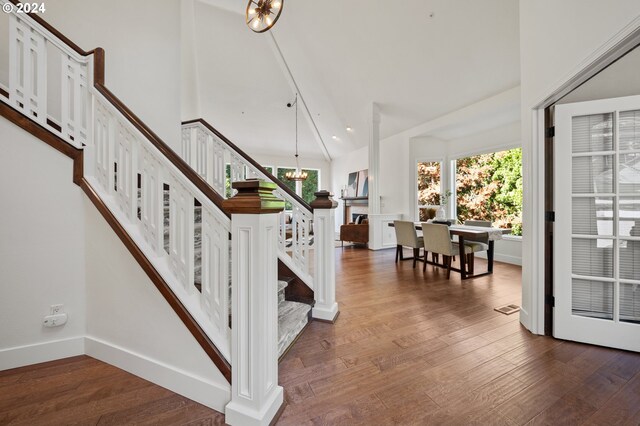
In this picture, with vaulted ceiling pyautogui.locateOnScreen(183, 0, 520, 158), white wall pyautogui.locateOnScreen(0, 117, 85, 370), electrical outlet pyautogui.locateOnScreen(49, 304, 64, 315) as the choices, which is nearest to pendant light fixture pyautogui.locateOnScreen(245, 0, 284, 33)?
vaulted ceiling pyautogui.locateOnScreen(183, 0, 520, 158)

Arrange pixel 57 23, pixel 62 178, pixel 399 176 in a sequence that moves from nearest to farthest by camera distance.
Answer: pixel 62 178, pixel 57 23, pixel 399 176

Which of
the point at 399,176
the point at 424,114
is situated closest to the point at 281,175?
the point at 399,176

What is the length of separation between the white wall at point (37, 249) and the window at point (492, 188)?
21.2ft

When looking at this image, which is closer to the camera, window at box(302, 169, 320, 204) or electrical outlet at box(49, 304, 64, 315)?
electrical outlet at box(49, 304, 64, 315)

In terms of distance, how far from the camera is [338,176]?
1034cm

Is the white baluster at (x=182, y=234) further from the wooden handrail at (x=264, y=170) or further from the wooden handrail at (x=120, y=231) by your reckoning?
the wooden handrail at (x=264, y=170)

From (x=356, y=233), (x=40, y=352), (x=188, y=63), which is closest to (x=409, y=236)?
(x=356, y=233)

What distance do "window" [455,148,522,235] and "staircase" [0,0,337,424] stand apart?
4870 millimetres

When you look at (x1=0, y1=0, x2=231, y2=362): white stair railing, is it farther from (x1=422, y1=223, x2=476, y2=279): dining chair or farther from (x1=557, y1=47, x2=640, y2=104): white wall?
(x1=422, y1=223, x2=476, y2=279): dining chair

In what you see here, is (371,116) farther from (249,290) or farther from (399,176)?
(249,290)

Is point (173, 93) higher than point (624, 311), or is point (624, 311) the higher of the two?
point (173, 93)

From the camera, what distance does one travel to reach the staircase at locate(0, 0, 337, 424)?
119 centimetres

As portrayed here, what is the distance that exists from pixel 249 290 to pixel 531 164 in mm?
2442

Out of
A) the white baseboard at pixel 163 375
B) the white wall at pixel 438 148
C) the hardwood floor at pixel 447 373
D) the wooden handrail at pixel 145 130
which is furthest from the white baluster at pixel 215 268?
the white wall at pixel 438 148
